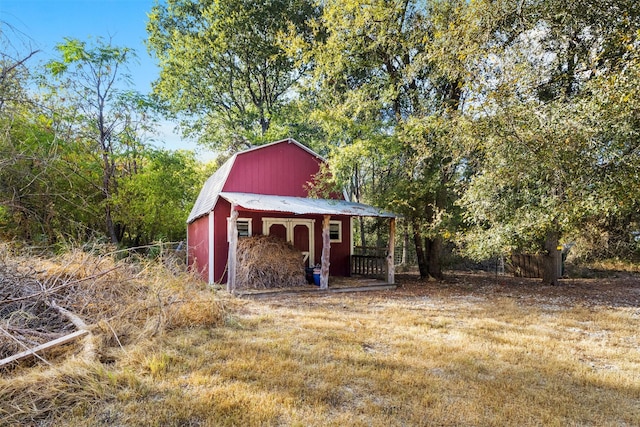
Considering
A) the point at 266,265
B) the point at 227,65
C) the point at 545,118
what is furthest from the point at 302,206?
the point at 227,65

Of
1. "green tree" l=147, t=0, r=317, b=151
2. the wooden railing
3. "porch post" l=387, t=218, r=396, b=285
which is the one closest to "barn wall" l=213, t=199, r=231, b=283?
the wooden railing

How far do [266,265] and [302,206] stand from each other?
6.09 feet

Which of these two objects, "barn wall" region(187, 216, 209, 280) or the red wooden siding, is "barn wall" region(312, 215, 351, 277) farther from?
"barn wall" region(187, 216, 209, 280)

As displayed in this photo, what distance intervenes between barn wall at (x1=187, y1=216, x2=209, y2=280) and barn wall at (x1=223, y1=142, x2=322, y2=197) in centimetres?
172

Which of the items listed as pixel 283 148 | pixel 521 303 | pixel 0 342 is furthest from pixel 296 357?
pixel 283 148

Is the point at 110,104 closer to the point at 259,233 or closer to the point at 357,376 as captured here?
the point at 259,233

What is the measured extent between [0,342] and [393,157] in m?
8.80

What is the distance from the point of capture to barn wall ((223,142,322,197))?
35.3ft

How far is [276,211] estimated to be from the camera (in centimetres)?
959

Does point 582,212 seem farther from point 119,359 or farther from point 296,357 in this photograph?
point 119,359

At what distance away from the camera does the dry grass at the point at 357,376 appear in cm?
273

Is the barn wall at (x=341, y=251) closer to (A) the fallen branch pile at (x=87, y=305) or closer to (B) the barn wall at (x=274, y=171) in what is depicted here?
(B) the barn wall at (x=274, y=171)

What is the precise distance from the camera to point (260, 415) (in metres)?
2.69

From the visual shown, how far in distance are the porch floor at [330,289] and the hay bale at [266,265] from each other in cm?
33
